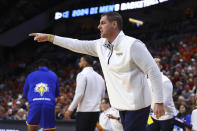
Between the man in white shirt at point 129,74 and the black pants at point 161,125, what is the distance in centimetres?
192

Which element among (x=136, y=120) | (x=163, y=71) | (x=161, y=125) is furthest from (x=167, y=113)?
(x=163, y=71)

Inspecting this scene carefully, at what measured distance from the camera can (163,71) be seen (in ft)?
37.3

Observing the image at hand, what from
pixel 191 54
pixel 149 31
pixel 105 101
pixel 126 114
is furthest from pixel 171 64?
pixel 126 114

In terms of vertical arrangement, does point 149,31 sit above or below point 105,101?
above

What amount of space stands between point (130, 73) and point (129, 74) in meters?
0.01

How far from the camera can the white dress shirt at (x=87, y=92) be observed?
4883mm

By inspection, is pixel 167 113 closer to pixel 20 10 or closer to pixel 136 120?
pixel 136 120

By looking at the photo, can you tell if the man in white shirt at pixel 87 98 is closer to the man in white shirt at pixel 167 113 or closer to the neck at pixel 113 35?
the man in white shirt at pixel 167 113

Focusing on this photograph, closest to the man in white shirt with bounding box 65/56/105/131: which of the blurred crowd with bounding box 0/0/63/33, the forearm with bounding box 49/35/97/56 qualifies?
the forearm with bounding box 49/35/97/56

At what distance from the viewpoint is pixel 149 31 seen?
836 inches

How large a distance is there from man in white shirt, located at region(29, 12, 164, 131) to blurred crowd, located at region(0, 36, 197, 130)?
3.92 metres

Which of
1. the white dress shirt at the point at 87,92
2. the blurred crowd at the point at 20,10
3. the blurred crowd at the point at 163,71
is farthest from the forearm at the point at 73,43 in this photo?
the blurred crowd at the point at 20,10

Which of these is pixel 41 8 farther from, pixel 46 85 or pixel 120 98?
pixel 120 98

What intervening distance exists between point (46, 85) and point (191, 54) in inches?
443
